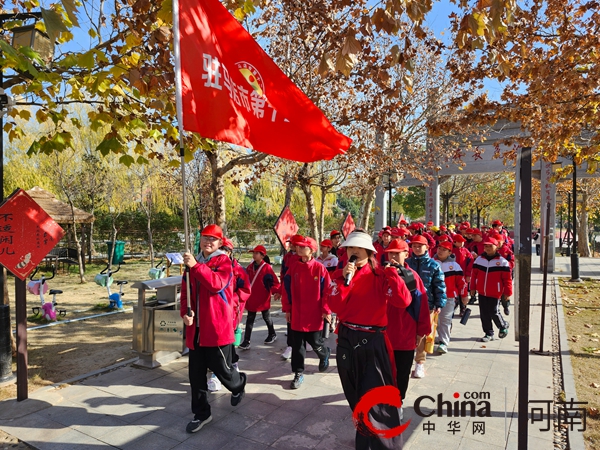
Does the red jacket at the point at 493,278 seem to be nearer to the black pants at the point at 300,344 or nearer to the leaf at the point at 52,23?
the black pants at the point at 300,344

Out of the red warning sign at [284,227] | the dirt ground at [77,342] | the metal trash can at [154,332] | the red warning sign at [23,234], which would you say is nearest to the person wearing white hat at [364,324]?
the metal trash can at [154,332]

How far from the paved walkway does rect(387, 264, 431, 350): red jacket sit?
918 mm

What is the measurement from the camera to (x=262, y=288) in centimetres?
748

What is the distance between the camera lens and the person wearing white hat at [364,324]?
12.2 feet

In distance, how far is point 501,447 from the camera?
13.6 feet

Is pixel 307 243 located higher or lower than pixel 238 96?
lower

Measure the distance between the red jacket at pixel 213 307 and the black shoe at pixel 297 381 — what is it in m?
1.42

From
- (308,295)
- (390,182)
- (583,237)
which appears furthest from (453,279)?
(583,237)

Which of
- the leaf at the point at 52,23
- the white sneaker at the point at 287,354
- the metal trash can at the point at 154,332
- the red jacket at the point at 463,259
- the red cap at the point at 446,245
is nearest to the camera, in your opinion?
the leaf at the point at 52,23

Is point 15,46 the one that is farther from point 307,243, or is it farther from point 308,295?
point 308,295

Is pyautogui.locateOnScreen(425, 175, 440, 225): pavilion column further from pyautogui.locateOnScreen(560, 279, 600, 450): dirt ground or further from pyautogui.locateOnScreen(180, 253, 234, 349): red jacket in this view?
pyautogui.locateOnScreen(180, 253, 234, 349): red jacket

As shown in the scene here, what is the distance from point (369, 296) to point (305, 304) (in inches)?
78.9

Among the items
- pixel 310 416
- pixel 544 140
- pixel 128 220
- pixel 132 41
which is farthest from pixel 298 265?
pixel 128 220

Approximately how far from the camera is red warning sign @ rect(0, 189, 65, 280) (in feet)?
17.4
